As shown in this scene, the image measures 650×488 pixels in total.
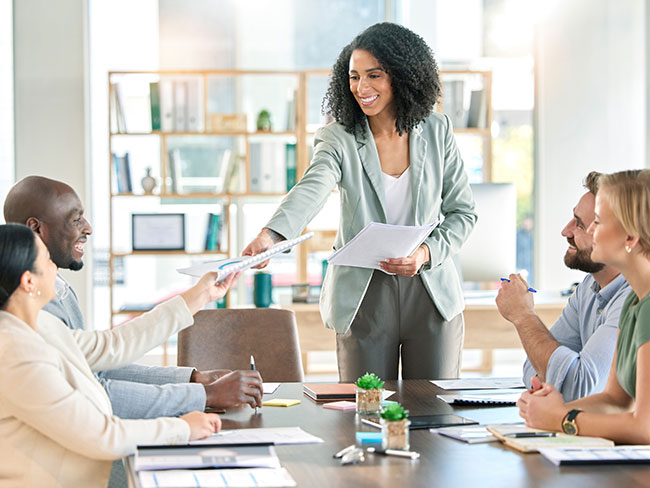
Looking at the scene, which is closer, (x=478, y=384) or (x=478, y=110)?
(x=478, y=384)

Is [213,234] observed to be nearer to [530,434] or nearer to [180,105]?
[180,105]

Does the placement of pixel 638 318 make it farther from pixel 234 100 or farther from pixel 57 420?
pixel 234 100

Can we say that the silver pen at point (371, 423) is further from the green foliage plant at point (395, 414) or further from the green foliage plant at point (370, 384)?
the green foliage plant at point (395, 414)

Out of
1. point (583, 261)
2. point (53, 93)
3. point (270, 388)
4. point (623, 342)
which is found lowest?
point (270, 388)

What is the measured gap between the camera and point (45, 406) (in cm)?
145

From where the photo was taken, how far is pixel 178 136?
597cm

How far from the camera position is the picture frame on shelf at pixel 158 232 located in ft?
18.4

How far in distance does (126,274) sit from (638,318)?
4.97 m

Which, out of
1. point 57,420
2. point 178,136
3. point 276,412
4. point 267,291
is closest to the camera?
point 57,420

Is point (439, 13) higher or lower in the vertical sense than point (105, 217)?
higher

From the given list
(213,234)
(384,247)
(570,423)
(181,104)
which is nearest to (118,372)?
(384,247)

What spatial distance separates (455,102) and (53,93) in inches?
112

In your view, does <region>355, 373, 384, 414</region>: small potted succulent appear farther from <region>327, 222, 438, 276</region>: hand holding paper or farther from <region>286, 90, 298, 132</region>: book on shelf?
<region>286, 90, 298, 132</region>: book on shelf

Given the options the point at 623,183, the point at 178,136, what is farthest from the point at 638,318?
the point at 178,136
